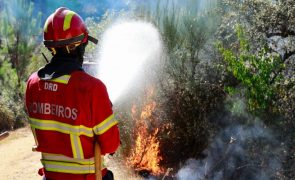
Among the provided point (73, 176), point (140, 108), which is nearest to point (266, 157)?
point (140, 108)

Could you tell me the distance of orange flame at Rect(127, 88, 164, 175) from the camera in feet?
23.2

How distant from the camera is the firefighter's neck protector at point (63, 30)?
2.33m

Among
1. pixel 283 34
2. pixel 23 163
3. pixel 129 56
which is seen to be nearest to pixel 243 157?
pixel 283 34

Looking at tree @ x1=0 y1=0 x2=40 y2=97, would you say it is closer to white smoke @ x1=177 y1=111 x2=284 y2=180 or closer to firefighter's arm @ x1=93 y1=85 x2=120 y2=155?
white smoke @ x1=177 y1=111 x2=284 y2=180

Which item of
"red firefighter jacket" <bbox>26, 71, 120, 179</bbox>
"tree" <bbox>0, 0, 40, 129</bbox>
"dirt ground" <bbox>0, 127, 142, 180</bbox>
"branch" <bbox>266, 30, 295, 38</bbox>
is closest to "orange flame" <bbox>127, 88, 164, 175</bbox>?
"dirt ground" <bbox>0, 127, 142, 180</bbox>

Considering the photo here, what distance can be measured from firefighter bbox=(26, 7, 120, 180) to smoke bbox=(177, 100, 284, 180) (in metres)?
4.16

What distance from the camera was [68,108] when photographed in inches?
88.0

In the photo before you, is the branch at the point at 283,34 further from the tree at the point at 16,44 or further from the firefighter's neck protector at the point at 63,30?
the tree at the point at 16,44

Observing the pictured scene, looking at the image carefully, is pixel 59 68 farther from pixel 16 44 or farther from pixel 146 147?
pixel 16 44

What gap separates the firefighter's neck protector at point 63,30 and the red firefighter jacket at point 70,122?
8.8 inches

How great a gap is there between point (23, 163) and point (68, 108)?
618cm

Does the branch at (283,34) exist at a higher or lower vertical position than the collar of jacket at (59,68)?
lower

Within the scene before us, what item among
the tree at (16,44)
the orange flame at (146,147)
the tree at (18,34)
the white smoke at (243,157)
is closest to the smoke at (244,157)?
the white smoke at (243,157)

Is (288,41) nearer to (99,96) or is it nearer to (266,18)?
(266,18)
